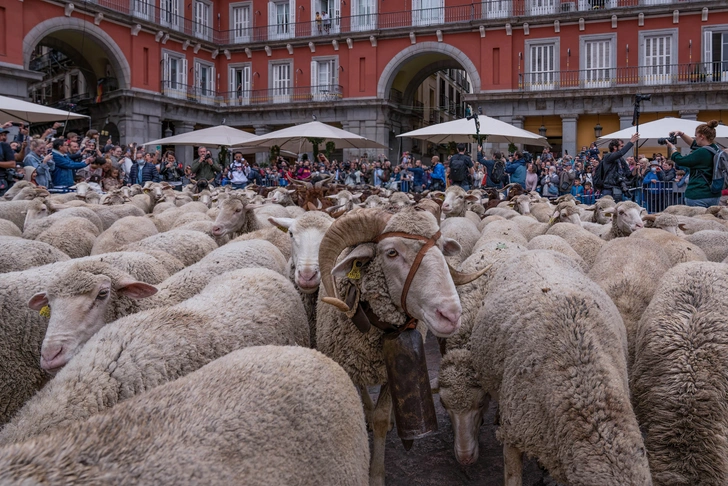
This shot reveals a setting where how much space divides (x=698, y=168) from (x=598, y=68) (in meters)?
21.9

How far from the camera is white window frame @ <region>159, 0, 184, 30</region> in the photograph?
31250mm

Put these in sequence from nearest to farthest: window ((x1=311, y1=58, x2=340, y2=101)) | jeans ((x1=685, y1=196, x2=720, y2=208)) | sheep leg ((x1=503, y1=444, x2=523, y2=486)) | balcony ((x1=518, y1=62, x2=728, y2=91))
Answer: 1. sheep leg ((x1=503, y1=444, x2=523, y2=486))
2. jeans ((x1=685, y1=196, x2=720, y2=208))
3. balcony ((x1=518, y1=62, x2=728, y2=91))
4. window ((x1=311, y1=58, x2=340, y2=101))

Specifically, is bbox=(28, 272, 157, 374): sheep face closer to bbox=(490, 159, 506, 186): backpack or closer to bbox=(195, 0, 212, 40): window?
bbox=(490, 159, 506, 186): backpack

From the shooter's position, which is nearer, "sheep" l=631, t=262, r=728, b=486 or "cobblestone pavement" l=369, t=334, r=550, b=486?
"sheep" l=631, t=262, r=728, b=486

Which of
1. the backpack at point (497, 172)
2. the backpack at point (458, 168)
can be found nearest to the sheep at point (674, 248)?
the backpack at point (458, 168)

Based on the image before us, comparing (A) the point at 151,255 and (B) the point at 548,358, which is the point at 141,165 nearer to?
(A) the point at 151,255

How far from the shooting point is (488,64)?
94.0ft

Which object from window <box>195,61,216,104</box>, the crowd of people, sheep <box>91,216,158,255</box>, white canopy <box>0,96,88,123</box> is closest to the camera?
sheep <box>91,216,158,255</box>

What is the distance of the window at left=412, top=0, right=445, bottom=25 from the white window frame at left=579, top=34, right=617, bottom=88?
23.6ft

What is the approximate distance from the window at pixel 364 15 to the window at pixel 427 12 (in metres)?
2.21

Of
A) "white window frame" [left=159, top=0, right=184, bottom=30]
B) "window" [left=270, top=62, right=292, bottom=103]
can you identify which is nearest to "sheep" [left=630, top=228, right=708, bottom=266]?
"window" [left=270, top=62, right=292, bottom=103]

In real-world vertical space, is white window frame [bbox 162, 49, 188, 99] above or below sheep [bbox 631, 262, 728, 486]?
above

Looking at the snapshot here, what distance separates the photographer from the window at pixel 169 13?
103 feet

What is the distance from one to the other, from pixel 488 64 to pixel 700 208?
71.8 ft
